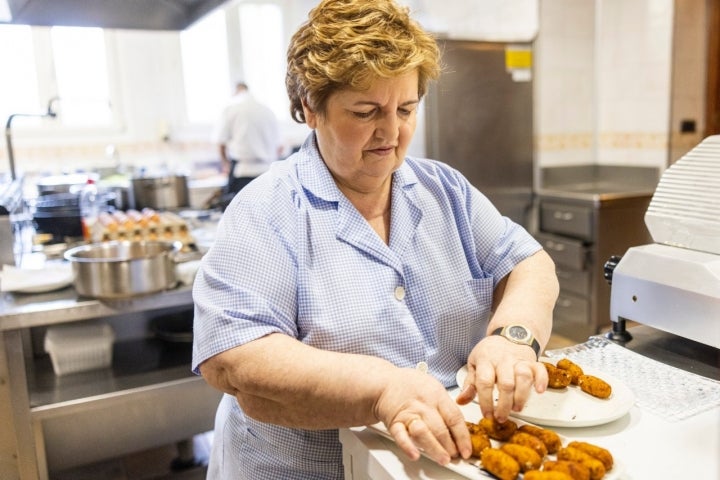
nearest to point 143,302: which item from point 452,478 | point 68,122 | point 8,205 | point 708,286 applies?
point 8,205

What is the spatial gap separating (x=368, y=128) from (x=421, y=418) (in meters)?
0.50

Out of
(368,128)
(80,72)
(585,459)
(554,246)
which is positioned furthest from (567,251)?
(80,72)

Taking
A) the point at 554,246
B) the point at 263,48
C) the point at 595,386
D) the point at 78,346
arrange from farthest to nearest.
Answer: the point at 263,48 → the point at 554,246 → the point at 78,346 → the point at 595,386

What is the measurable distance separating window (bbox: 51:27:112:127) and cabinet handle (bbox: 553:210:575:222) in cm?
415

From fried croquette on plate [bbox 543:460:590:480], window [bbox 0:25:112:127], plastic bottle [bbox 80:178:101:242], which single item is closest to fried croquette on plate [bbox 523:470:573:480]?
fried croquette on plate [bbox 543:460:590:480]

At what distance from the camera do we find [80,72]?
5.86 m

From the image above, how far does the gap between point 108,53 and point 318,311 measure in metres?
5.66

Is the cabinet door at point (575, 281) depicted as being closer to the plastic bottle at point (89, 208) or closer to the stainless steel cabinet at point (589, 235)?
the stainless steel cabinet at point (589, 235)

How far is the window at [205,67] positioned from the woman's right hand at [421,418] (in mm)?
5825

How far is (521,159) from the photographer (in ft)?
13.6

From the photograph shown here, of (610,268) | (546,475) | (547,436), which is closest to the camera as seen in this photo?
(546,475)

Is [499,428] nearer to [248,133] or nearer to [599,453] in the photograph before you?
[599,453]

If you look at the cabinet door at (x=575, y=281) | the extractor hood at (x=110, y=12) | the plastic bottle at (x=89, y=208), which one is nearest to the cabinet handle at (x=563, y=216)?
the cabinet door at (x=575, y=281)

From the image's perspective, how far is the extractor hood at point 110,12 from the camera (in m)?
2.29
